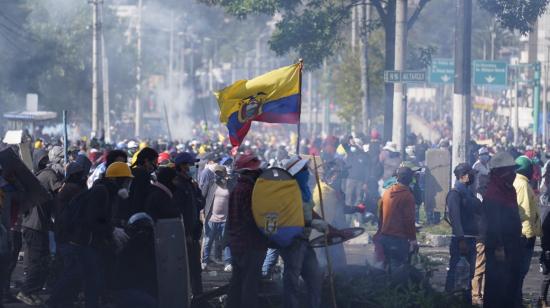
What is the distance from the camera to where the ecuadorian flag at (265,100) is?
Answer: 1191 centimetres

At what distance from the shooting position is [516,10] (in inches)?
924

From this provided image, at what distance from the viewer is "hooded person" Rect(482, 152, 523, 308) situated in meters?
10.5

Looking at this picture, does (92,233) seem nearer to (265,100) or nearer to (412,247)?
(265,100)

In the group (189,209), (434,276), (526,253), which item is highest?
(189,209)

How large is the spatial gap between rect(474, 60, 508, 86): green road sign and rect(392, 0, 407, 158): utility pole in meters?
20.4

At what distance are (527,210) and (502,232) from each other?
58.7 inches

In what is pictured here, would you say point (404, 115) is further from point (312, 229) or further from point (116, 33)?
point (116, 33)

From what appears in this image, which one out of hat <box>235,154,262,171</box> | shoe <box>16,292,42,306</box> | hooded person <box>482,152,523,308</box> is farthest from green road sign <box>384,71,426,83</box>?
hat <box>235,154,262,171</box>

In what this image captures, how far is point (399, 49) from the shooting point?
23.5 m

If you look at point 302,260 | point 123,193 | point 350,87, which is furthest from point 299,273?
point 350,87

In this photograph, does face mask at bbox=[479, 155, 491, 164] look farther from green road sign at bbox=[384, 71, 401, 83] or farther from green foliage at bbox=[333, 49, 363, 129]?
green foliage at bbox=[333, 49, 363, 129]

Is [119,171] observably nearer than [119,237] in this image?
No

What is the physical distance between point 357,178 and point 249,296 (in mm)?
12667

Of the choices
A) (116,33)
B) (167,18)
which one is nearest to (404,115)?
(116,33)
